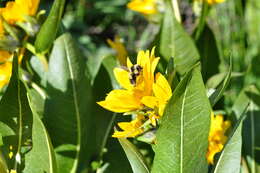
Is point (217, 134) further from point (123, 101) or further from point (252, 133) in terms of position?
point (123, 101)

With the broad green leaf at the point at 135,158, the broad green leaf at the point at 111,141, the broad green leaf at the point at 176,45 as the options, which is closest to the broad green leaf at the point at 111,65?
the broad green leaf at the point at 111,141

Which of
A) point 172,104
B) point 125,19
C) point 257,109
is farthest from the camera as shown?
point 125,19

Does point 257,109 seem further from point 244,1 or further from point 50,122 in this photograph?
point 244,1

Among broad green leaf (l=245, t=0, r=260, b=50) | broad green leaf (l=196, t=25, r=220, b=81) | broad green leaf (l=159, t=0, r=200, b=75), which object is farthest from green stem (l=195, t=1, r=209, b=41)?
broad green leaf (l=245, t=0, r=260, b=50)

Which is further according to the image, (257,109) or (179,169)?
(257,109)

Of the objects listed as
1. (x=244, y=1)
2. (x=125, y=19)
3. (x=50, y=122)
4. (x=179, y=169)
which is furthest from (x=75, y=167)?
(x=125, y=19)
